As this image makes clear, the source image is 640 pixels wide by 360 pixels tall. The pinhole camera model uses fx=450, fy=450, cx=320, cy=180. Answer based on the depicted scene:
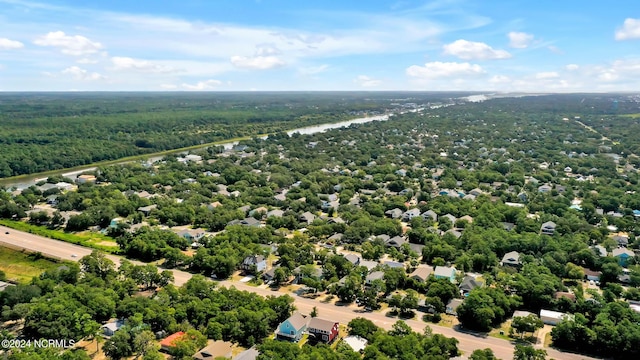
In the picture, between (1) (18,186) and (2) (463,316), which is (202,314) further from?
(1) (18,186)

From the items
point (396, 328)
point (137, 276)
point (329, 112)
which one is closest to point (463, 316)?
point (396, 328)

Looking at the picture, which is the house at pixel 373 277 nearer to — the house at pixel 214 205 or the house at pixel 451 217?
the house at pixel 451 217

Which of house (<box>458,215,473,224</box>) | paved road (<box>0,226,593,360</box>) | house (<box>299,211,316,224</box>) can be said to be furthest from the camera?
house (<box>299,211,316,224</box>)

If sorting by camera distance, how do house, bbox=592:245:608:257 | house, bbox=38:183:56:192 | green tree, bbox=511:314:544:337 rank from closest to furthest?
green tree, bbox=511:314:544:337
house, bbox=592:245:608:257
house, bbox=38:183:56:192

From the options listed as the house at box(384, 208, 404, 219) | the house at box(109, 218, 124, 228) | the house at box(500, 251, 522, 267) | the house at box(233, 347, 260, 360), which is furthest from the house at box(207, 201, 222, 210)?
the house at box(500, 251, 522, 267)

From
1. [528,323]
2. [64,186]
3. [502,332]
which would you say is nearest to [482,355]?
[528,323]

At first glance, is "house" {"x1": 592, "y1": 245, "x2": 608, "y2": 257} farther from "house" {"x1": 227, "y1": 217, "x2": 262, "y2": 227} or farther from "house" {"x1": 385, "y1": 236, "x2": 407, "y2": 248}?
"house" {"x1": 227, "y1": 217, "x2": 262, "y2": 227}

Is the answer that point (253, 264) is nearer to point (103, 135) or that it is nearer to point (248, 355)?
point (248, 355)
